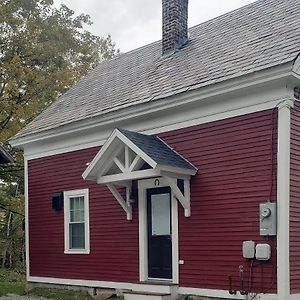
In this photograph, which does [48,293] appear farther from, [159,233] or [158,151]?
[158,151]

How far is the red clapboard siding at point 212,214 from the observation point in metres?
8.89

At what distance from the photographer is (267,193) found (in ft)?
28.7

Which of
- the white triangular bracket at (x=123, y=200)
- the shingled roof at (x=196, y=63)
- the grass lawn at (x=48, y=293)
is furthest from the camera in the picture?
the grass lawn at (x=48, y=293)

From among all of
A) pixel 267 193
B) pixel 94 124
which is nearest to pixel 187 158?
pixel 267 193

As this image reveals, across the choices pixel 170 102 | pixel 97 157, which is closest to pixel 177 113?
pixel 170 102

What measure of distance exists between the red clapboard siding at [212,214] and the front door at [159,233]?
1.20 ft

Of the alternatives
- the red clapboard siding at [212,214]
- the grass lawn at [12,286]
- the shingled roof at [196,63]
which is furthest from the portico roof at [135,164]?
the grass lawn at [12,286]

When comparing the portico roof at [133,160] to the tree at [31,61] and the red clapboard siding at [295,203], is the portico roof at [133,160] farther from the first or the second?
the tree at [31,61]

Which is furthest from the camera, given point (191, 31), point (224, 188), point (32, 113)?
point (32, 113)

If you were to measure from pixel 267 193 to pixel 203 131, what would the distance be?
1.83m

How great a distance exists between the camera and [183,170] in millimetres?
9711

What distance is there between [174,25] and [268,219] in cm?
648

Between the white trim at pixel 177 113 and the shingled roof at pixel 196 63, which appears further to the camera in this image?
the shingled roof at pixel 196 63

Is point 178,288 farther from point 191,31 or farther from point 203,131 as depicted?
point 191,31
